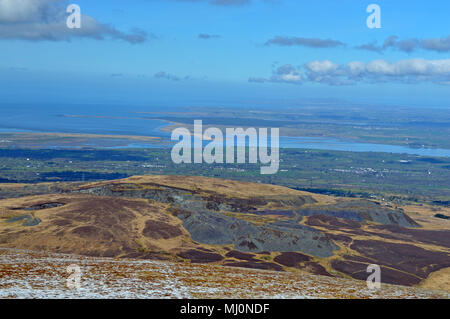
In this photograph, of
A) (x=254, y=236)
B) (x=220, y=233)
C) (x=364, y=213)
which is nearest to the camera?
(x=254, y=236)

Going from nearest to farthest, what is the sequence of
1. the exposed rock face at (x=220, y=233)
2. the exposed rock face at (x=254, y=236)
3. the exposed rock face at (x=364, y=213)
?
the exposed rock face at (x=220, y=233) → the exposed rock face at (x=254, y=236) → the exposed rock face at (x=364, y=213)

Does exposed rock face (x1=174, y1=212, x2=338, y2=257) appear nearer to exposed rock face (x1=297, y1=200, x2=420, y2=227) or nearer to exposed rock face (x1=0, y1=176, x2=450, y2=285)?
exposed rock face (x1=0, y1=176, x2=450, y2=285)

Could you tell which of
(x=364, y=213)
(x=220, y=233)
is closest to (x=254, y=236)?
(x=220, y=233)

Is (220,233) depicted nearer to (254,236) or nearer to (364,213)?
(254,236)

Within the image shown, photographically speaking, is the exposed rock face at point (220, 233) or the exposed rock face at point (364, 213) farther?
the exposed rock face at point (364, 213)

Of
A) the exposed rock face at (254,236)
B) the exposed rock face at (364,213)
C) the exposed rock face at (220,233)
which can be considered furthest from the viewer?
the exposed rock face at (364,213)

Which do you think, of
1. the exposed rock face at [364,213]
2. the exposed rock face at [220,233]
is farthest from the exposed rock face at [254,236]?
the exposed rock face at [364,213]

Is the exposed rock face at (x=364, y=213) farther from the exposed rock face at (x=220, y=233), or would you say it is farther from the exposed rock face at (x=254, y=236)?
the exposed rock face at (x=254, y=236)

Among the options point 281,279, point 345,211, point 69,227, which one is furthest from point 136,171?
point 281,279

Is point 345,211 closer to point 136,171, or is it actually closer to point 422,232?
point 422,232

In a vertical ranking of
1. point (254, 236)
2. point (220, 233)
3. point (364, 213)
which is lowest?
point (364, 213)

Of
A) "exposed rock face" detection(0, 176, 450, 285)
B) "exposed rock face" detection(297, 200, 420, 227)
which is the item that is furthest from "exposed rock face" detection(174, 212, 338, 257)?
"exposed rock face" detection(297, 200, 420, 227)
